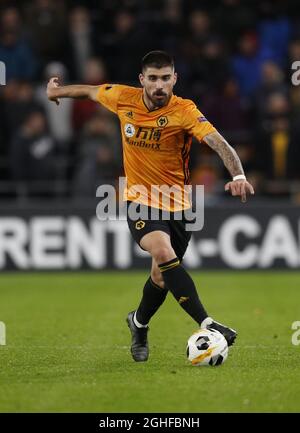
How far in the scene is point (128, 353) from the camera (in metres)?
8.84

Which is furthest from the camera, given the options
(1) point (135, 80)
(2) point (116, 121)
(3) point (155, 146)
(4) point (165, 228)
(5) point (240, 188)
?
(1) point (135, 80)

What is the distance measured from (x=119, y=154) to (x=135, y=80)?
1.78m

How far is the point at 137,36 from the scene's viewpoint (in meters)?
18.3

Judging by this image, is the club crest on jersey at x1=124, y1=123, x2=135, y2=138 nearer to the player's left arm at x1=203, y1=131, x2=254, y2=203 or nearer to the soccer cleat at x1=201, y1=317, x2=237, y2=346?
the player's left arm at x1=203, y1=131, x2=254, y2=203

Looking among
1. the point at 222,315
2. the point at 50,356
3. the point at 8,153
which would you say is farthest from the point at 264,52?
the point at 50,356

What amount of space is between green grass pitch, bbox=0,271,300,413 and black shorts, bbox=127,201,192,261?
0.90 m

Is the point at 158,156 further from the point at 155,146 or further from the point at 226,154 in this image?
the point at 226,154

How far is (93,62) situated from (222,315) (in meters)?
7.16

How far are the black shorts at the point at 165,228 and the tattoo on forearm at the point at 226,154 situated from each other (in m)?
0.73

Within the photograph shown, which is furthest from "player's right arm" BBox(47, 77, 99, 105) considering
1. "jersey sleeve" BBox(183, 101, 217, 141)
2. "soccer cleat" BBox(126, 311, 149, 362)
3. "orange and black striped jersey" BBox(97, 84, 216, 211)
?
"soccer cleat" BBox(126, 311, 149, 362)

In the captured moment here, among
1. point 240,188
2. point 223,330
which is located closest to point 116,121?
point 223,330

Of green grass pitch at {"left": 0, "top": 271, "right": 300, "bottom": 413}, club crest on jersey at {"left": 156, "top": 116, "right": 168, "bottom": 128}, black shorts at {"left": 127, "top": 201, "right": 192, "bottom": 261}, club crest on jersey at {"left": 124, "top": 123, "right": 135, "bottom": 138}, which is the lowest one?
green grass pitch at {"left": 0, "top": 271, "right": 300, "bottom": 413}

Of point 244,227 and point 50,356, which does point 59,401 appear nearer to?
point 50,356

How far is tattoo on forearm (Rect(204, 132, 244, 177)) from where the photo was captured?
7863 mm
